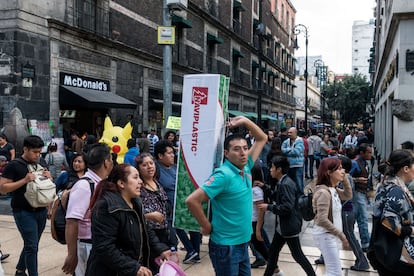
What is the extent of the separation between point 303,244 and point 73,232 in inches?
188

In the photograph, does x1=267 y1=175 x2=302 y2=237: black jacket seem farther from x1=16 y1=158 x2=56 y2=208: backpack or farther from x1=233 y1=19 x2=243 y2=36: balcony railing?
x1=233 y1=19 x2=243 y2=36: balcony railing

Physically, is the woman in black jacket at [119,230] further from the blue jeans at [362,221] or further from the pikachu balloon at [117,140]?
the pikachu balloon at [117,140]

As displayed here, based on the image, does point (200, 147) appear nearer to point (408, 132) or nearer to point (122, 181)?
point (122, 181)

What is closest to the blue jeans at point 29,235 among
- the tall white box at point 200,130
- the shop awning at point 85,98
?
the tall white box at point 200,130

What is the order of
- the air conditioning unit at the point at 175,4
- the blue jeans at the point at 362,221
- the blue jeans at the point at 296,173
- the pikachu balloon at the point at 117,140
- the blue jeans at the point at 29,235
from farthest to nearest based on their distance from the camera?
the air conditioning unit at the point at 175,4 < the blue jeans at the point at 296,173 < the pikachu balloon at the point at 117,140 < the blue jeans at the point at 362,221 < the blue jeans at the point at 29,235

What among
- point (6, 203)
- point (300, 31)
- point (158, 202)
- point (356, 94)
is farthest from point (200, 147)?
point (356, 94)

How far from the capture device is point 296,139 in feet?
37.0

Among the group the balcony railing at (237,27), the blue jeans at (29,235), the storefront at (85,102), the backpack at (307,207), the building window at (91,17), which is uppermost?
the balcony railing at (237,27)

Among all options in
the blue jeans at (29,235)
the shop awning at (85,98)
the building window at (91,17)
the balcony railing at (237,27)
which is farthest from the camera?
the balcony railing at (237,27)

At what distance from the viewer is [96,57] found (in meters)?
16.6

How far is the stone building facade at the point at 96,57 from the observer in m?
13.0

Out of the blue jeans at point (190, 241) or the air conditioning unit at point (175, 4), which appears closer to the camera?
the blue jeans at point (190, 241)

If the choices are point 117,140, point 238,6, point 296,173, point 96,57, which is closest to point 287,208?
point 117,140

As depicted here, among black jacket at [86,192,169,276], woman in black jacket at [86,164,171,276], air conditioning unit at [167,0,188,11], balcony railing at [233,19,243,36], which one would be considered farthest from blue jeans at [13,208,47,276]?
balcony railing at [233,19,243,36]
